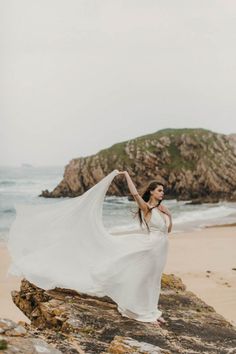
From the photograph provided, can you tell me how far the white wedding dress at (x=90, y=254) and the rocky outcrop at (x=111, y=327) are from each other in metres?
0.23

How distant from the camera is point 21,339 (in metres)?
5.30

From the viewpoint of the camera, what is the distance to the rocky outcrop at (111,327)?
246 inches

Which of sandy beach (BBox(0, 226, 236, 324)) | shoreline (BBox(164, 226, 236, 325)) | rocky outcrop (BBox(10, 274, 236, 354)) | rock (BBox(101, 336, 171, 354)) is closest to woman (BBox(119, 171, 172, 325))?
rocky outcrop (BBox(10, 274, 236, 354))

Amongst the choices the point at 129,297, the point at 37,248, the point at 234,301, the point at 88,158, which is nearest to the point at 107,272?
the point at 129,297

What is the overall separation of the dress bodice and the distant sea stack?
5360 cm

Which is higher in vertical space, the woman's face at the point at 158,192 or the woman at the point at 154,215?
the woman's face at the point at 158,192

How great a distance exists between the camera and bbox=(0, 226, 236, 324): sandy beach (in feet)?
42.9

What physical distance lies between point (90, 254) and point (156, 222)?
124 centimetres

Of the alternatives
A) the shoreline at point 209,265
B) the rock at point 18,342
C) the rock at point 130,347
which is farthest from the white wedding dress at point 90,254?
the shoreline at point 209,265

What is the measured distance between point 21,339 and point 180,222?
99.6ft

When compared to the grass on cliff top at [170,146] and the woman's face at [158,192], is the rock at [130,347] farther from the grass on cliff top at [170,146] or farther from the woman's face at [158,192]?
the grass on cliff top at [170,146]

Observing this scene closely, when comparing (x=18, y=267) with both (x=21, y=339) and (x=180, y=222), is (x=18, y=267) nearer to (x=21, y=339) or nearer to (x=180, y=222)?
(x=21, y=339)

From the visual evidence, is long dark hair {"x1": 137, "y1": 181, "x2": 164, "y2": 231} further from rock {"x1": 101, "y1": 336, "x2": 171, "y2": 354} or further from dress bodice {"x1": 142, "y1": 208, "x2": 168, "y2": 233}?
rock {"x1": 101, "y1": 336, "x2": 171, "y2": 354}

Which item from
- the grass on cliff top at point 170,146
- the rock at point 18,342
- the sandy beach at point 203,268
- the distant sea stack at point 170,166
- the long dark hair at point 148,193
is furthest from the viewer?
the grass on cliff top at point 170,146
